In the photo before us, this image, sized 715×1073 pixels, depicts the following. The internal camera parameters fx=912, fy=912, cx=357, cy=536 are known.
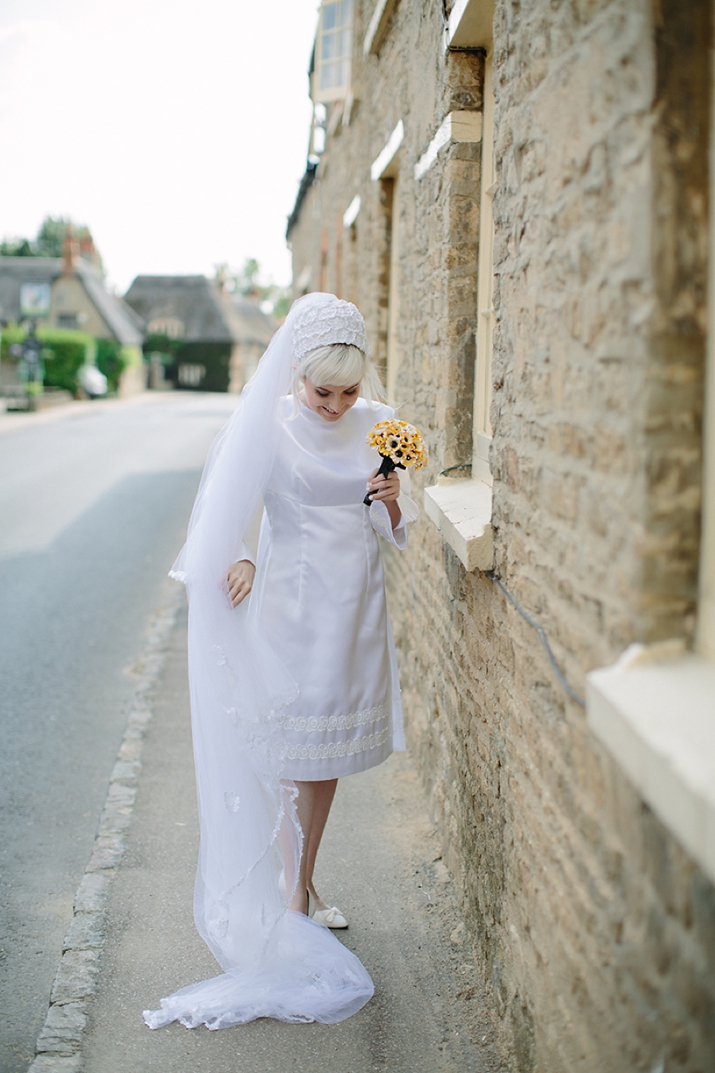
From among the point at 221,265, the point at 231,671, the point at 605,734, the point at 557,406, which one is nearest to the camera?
the point at 605,734

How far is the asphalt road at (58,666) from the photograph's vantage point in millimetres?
3564

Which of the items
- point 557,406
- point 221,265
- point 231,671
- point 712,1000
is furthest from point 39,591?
point 221,265

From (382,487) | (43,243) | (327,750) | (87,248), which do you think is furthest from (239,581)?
→ (43,243)

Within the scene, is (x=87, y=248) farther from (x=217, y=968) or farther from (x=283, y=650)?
(x=217, y=968)

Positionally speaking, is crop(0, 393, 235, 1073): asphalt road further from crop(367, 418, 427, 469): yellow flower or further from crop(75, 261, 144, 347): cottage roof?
crop(75, 261, 144, 347): cottage roof

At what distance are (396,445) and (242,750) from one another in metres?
1.18

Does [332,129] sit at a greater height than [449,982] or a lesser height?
greater

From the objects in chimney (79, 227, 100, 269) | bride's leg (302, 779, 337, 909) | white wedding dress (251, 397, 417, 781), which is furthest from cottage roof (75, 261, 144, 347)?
bride's leg (302, 779, 337, 909)

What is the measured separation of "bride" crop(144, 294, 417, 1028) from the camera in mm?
3119

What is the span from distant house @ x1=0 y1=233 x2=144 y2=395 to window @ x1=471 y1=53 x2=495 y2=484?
189ft

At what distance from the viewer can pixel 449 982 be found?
3199mm

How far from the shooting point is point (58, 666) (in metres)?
6.69

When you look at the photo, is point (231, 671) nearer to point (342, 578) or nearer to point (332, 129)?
point (342, 578)

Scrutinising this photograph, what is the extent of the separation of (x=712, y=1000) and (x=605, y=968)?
0.49m
